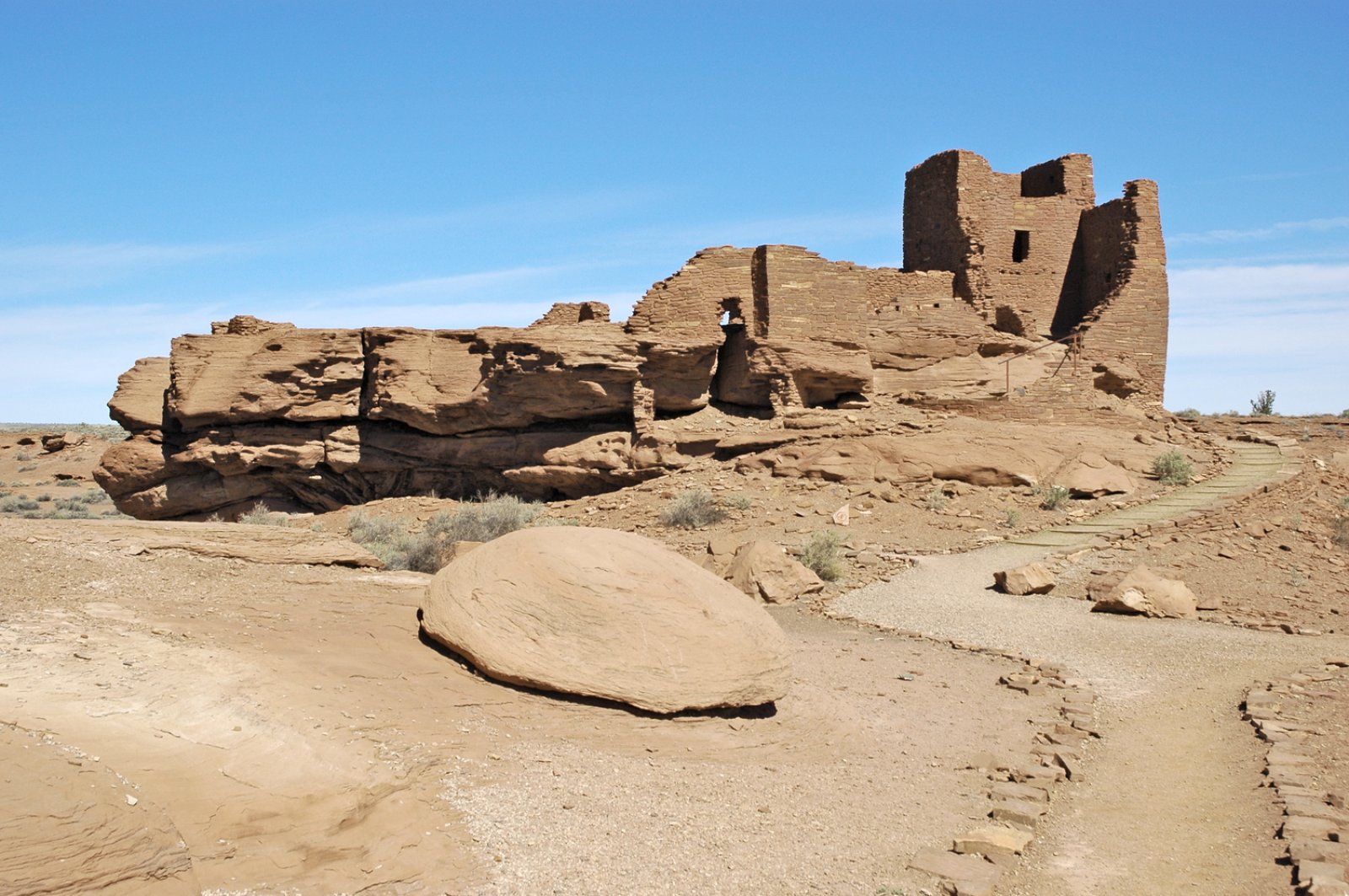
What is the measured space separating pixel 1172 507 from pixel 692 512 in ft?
24.9

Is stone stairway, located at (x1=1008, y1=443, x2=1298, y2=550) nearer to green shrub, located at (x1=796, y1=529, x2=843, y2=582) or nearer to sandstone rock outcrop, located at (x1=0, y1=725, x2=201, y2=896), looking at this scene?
green shrub, located at (x1=796, y1=529, x2=843, y2=582)

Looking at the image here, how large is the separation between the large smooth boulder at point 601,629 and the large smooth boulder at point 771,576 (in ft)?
18.6

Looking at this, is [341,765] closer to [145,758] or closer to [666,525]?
[145,758]

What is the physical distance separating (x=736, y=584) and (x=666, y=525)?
4.10 meters

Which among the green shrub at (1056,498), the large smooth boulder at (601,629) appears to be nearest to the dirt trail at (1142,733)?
the large smooth boulder at (601,629)

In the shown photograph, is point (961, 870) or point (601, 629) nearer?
point (961, 870)

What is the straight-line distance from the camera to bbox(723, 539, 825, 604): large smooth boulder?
44.8 feet

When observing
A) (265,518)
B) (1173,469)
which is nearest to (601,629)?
(1173,469)

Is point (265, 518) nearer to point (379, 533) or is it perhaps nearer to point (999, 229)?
point (379, 533)

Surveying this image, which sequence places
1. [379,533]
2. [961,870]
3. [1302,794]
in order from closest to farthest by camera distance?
[961,870] < [1302,794] < [379,533]

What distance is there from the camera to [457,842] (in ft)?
16.8

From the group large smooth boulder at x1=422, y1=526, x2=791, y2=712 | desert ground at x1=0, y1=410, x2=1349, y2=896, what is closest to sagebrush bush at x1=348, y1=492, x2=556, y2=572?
desert ground at x1=0, y1=410, x2=1349, y2=896

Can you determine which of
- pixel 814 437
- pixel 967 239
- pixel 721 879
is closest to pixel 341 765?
pixel 721 879

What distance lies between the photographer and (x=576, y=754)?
6383 mm
